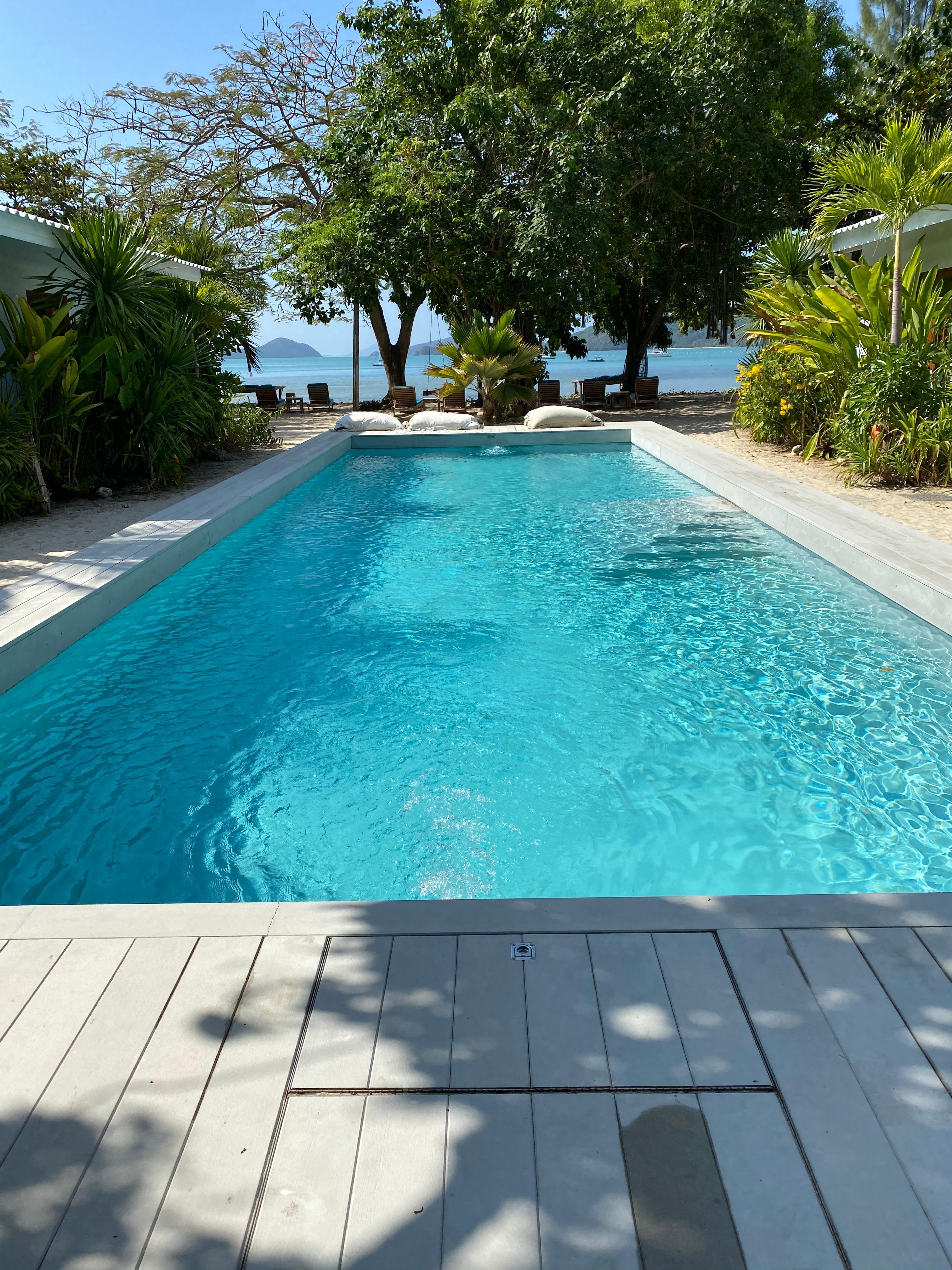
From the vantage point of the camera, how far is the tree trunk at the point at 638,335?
22.2 metres

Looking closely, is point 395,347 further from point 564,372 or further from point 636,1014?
point 564,372

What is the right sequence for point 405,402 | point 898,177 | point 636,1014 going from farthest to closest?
point 405,402
point 898,177
point 636,1014

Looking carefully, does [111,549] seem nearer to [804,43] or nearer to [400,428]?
[400,428]

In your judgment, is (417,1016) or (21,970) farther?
(21,970)

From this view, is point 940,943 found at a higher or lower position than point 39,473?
lower

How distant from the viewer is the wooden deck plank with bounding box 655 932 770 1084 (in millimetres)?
1926

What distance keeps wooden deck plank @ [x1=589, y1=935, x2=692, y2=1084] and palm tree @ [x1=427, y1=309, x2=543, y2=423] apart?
46.1ft

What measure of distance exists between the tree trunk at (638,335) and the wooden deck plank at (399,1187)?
71.3ft

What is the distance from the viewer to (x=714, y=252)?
18797 millimetres


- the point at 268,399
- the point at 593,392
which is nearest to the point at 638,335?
the point at 593,392

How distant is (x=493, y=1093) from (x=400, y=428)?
586 inches

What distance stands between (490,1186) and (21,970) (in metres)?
1.40

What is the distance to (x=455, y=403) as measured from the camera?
18312mm

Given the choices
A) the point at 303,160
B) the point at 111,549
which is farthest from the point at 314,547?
the point at 303,160
